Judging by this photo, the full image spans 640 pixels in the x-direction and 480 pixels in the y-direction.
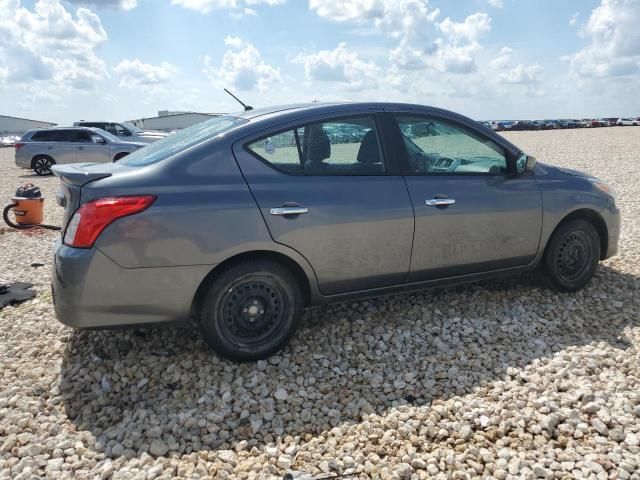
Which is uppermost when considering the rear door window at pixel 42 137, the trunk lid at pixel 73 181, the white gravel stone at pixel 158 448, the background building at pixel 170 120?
the background building at pixel 170 120

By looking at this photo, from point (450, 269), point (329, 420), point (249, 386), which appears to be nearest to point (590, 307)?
point (450, 269)

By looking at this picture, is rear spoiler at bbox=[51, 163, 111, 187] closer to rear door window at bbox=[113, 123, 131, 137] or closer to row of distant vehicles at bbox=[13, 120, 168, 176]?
row of distant vehicles at bbox=[13, 120, 168, 176]

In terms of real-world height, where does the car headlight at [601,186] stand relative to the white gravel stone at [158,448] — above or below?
above

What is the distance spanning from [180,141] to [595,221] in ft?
12.2

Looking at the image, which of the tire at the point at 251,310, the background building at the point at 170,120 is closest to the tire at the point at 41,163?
the tire at the point at 251,310

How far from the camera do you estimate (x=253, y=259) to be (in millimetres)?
3377

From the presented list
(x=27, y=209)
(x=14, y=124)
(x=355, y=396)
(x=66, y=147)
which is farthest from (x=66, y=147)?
(x=14, y=124)

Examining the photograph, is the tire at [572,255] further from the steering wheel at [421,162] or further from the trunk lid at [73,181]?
the trunk lid at [73,181]

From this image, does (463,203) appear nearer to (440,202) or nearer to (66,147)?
(440,202)

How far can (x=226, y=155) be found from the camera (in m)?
3.33

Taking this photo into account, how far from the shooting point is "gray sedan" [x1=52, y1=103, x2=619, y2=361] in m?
3.09

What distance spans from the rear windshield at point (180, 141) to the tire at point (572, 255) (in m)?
2.90

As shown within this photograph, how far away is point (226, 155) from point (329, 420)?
1.76 m

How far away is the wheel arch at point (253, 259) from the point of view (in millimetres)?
3312
